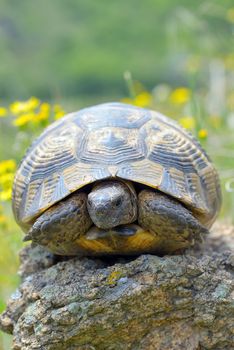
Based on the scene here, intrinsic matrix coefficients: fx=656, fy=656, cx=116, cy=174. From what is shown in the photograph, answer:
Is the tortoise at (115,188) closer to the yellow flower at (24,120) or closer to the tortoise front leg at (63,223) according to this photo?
the tortoise front leg at (63,223)

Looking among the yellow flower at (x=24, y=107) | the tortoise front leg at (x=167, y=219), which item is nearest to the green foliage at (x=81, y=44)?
the yellow flower at (x=24, y=107)

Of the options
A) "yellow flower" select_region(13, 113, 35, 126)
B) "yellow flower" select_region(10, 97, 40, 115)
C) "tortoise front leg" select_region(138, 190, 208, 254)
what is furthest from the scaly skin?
"yellow flower" select_region(10, 97, 40, 115)

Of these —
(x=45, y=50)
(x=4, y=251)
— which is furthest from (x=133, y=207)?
(x=45, y=50)

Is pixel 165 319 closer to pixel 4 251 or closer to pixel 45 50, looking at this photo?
pixel 4 251

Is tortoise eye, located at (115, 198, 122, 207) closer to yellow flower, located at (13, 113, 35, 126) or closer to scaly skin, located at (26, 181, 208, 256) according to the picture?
scaly skin, located at (26, 181, 208, 256)

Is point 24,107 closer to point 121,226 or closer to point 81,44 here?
point 121,226

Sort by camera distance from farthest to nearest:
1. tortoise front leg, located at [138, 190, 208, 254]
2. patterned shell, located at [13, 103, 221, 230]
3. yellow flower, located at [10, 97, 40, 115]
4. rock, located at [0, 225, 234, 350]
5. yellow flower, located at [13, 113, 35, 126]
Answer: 1. yellow flower, located at [10, 97, 40, 115]
2. yellow flower, located at [13, 113, 35, 126]
3. patterned shell, located at [13, 103, 221, 230]
4. tortoise front leg, located at [138, 190, 208, 254]
5. rock, located at [0, 225, 234, 350]
